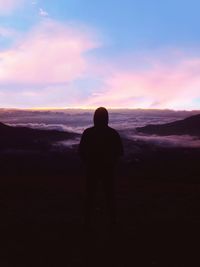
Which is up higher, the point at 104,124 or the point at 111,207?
the point at 104,124

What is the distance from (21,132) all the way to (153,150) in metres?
18.9

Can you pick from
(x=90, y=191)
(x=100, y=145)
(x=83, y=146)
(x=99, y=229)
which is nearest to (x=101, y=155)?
(x=100, y=145)

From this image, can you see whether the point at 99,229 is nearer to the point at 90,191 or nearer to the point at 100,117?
the point at 90,191

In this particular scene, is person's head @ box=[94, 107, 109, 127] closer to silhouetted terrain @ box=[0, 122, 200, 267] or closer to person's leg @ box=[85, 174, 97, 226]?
person's leg @ box=[85, 174, 97, 226]

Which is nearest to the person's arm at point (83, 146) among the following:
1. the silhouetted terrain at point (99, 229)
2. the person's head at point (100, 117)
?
the person's head at point (100, 117)

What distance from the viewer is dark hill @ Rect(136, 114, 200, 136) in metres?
79.3

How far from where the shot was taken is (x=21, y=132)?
6381cm

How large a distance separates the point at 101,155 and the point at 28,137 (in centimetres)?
5297

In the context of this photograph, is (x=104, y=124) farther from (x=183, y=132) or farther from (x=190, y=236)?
(x=183, y=132)

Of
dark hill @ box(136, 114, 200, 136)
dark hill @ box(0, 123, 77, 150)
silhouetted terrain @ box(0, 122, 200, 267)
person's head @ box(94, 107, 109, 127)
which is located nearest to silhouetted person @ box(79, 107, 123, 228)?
person's head @ box(94, 107, 109, 127)

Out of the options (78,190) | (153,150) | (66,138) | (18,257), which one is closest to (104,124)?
(18,257)

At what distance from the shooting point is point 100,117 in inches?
344

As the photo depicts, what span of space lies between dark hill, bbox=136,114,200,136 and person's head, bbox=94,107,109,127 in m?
68.5

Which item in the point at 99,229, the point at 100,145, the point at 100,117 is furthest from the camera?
the point at 99,229
